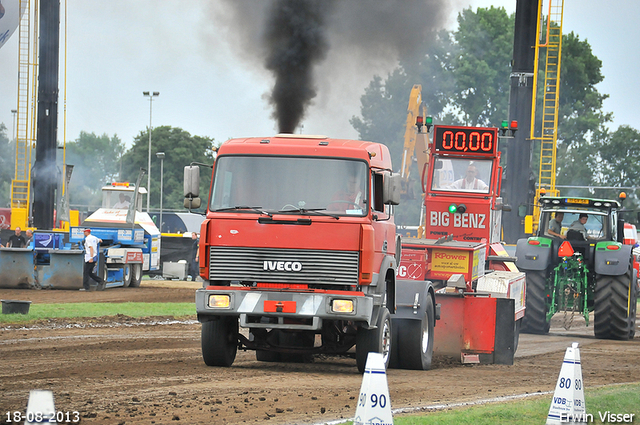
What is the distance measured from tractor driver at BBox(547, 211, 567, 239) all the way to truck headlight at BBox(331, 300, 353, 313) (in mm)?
10042

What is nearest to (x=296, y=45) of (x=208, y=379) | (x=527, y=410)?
(x=208, y=379)

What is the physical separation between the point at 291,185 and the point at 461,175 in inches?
313

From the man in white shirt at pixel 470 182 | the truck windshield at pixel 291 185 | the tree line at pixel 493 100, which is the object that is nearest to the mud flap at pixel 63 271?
the man in white shirt at pixel 470 182

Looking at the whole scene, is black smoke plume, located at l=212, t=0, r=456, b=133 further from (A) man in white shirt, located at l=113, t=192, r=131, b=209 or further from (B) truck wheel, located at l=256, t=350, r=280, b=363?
(A) man in white shirt, located at l=113, t=192, r=131, b=209

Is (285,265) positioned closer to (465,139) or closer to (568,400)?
(568,400)

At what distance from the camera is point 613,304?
17922 mm

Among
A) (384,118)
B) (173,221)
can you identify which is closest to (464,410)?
(173,221)

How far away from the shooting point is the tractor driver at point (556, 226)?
19000 millimetres

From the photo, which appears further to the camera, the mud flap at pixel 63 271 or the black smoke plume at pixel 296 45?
the mud flap at pixel 63 271

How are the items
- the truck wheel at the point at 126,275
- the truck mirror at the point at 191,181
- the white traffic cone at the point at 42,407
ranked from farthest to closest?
1. the truck wheel at the point at 126,275
2. the truck mirror at the point at 191,181
3. the white traffic cone at the point at 42,407

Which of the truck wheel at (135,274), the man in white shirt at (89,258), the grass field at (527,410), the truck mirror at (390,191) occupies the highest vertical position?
the truck mirror at (390,191)

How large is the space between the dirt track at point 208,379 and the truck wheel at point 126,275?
12657mm

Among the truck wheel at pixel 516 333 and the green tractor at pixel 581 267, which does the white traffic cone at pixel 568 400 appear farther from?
the green tractor at pixel 581 267

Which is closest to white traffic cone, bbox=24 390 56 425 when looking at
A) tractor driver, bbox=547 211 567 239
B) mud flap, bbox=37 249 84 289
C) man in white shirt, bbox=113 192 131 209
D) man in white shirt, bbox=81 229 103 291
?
tractor driver, bbox=547 211 567 239
